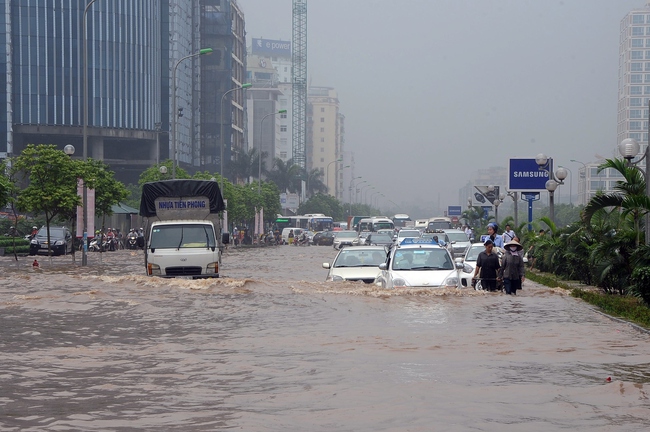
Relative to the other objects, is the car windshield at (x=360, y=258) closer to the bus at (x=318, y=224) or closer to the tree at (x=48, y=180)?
the tree at (x=48, y=180)

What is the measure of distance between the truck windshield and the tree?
40.2 feet

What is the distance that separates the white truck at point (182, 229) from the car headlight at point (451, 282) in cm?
780

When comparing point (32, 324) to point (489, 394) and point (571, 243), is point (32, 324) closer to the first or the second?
point (489, 394)

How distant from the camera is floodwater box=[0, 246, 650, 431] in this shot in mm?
8805

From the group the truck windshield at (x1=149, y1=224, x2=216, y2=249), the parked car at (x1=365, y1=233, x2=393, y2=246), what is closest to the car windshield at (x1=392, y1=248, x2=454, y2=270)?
the truck windshield at (x1=149, y1=224, x2=216, y2=249)

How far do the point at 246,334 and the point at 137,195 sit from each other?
74.9 meters

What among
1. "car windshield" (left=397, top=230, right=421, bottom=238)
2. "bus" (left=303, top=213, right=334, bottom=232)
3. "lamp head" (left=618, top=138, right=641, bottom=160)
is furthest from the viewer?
"bus" (left=303, top=213, right=334, bottom=232)

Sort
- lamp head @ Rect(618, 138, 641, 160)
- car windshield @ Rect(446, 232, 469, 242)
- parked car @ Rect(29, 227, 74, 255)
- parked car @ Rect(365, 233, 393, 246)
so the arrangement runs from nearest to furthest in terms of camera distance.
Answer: lamp head @ Rect(618, 138, 641, 160) → car windshield @ Rect(446, 232, 469, 242) → parked car @ Rect(365, 233, 393, 246) → parked car @ Rect(29, 227, 74, 255)

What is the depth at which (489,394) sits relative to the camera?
388 inches

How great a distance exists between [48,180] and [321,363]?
27.3 metres

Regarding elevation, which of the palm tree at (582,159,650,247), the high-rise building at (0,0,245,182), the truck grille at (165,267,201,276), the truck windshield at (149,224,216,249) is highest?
the high-rise building at (0,0,245,182)

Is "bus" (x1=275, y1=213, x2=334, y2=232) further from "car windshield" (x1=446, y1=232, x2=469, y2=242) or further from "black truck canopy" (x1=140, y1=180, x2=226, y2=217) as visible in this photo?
"black truck canopy" (x1=140, y1=180, x2=226, y2=217)

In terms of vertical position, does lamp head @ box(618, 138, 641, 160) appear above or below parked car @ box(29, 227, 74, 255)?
above

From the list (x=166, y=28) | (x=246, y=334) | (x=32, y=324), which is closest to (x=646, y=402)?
(x=246, y=334)
